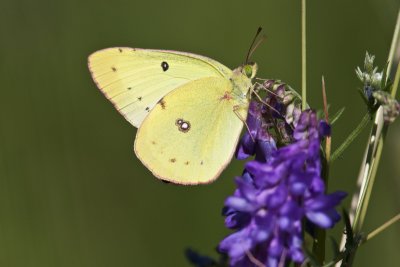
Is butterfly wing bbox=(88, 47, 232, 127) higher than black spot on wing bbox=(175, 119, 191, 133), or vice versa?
butterfly wing bbox=(88, 47, 232, 127)

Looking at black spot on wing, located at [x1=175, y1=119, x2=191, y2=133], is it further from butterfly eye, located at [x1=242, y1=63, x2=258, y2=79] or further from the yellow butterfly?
butterfly eye, located at [x1=242, y1=63, x2=258, y2=79]

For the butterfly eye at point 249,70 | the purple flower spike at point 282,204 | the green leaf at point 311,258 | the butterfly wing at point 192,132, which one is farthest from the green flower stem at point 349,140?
the butterfly eye at point 249,70

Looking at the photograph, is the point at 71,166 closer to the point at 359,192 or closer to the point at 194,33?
the point at 194,33

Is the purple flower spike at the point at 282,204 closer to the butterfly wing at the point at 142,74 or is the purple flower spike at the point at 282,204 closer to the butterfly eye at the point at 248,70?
the butterfly eye at the point at 248,70

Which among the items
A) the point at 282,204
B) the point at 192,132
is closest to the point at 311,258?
the point at 282,204

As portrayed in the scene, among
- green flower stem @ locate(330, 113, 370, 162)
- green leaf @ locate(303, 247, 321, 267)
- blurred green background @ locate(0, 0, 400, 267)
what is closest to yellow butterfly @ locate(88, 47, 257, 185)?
green flower stem @ locate(330, 113, 370, 162)

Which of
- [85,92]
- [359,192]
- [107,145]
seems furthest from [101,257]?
[359,192]

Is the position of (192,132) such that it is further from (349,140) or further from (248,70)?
(349,140)
